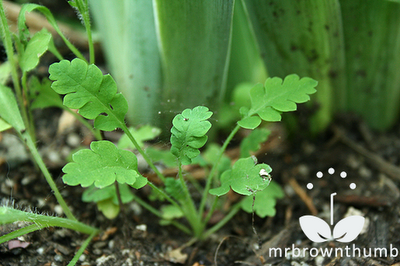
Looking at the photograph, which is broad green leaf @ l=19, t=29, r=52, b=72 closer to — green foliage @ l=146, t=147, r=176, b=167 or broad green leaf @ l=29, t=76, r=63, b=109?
broad green leaf @ l=29, t=76, r=63, b=109

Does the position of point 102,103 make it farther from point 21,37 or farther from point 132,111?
point 132,111

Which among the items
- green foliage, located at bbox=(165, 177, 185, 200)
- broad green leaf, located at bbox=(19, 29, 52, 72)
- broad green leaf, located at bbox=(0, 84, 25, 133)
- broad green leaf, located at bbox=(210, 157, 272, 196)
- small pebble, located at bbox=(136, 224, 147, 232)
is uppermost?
broad green leaf, located at bbox=(19, 29, 52, 72)

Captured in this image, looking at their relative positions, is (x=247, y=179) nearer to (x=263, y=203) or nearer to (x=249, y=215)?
(x=263, y=203)

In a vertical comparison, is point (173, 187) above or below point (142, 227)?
above

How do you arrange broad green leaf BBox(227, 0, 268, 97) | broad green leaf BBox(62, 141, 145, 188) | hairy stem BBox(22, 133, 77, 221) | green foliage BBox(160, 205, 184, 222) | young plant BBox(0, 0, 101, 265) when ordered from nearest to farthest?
broad green leaf BBox(62, 141, 145, 188)
young plant BBox(0, 0, 101, 265)
hairy stem BBox(22, 133, 77, 221)
green foliage BBox(160, 205, 184, 222)
broad green leaf BBox(227, 0, 268, 97)

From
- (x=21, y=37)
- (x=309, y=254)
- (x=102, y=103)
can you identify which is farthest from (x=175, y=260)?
(x=21, y=37)

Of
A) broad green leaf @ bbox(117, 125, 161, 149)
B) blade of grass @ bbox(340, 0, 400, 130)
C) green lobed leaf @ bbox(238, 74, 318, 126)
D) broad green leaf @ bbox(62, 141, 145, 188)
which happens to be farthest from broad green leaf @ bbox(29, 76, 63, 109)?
blade of grass @ bbox(340, 0, 400, 130)

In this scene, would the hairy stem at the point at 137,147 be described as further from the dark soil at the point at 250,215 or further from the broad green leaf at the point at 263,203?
the broad green leaf at the point at 263,203

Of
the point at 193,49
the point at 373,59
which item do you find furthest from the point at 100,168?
the point at 373,59
